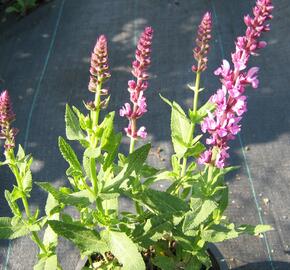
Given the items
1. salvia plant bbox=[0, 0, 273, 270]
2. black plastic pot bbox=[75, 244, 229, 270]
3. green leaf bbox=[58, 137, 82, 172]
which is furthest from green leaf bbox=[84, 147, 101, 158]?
black plastic pot bbox=[75, 244, 229, 270]

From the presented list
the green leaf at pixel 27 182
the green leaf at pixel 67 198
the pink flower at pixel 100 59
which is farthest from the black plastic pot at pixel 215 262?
the pink flower at pixel 100 59

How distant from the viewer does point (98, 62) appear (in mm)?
1626

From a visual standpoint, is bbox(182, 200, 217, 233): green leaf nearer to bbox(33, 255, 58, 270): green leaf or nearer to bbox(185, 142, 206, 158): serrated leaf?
bbox(185, 142, 206, 158): serrated leaf

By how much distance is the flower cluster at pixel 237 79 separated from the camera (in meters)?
1.67

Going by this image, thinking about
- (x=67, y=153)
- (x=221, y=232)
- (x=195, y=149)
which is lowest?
(x=221, y=232)

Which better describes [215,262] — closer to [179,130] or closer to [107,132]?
[179,130]

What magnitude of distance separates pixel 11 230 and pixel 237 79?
1132mm

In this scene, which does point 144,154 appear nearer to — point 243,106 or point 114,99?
point 243,106

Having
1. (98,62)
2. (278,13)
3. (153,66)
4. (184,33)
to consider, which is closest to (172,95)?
(153,66)

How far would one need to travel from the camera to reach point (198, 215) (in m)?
1.98

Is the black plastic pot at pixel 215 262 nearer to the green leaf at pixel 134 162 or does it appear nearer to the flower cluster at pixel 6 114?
the green leaf at pixel 134 162

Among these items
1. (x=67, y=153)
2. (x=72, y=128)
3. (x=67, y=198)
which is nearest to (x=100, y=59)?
(x=72, y=128)

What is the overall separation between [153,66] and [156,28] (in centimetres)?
60

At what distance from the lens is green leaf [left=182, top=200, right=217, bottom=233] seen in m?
1.96
